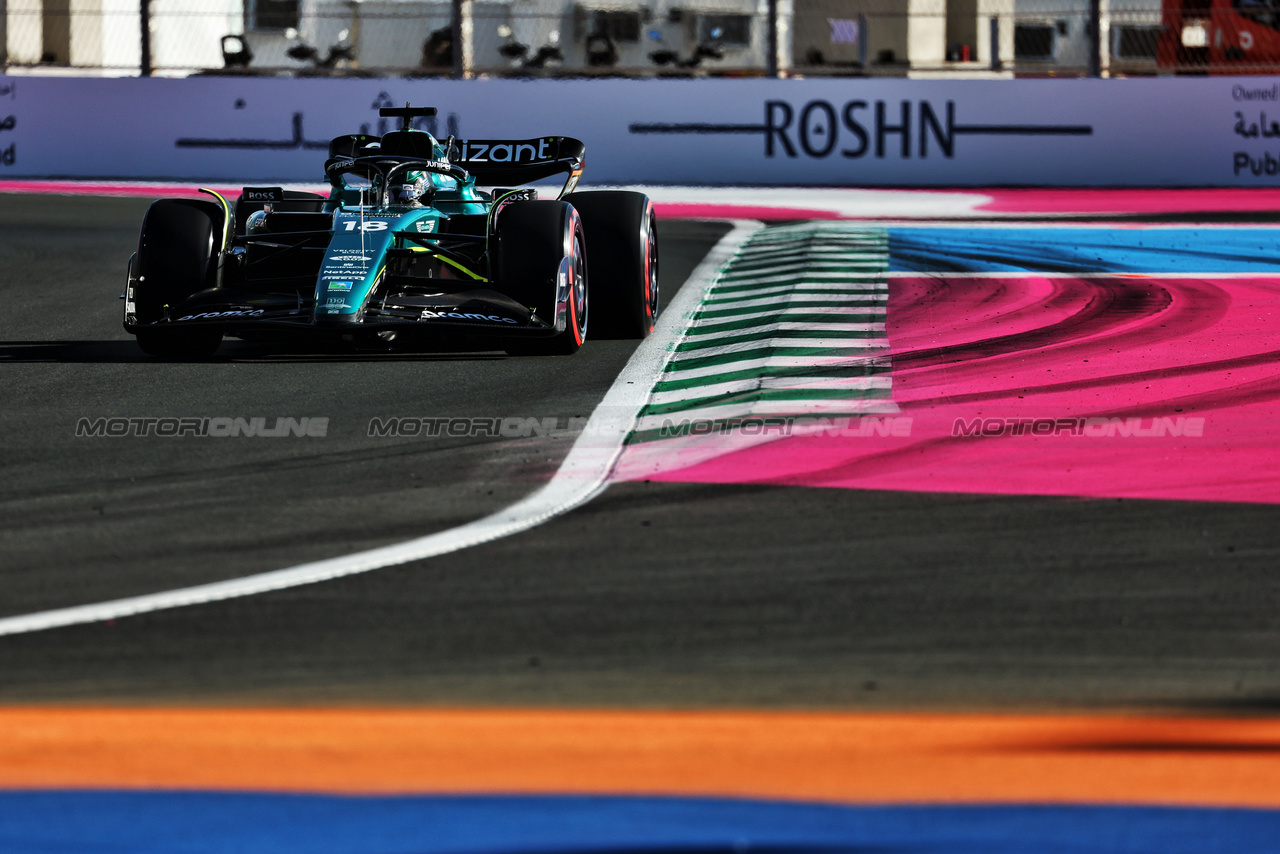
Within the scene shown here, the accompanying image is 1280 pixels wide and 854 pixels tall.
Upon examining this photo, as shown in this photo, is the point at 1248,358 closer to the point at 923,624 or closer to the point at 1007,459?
the point at 1007,459

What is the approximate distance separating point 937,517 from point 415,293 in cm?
341

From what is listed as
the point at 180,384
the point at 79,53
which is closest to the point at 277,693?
the point at 180,384

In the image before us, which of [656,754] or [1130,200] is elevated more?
[1130,200]

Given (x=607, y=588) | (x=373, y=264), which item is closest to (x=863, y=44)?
(x=373, y=264)

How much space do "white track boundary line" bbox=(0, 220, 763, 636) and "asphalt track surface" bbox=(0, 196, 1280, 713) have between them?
0.24ft

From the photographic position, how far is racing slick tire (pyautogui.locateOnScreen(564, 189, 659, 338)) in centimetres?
873

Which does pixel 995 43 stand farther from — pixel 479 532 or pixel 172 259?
pixel 479 532

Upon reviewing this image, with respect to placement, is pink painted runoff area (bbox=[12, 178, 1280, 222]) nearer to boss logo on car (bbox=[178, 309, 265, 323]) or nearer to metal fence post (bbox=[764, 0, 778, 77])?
metal fence post (bbox=[764, 0, 778, 77])

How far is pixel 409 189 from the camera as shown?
813 centimetres

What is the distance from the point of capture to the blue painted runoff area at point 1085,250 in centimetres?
1209

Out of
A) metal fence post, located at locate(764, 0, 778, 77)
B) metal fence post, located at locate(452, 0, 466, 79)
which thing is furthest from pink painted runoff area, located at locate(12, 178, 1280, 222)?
metal fence post, located at locate(452, 0, 466, 79)

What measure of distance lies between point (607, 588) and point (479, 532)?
0.68m
